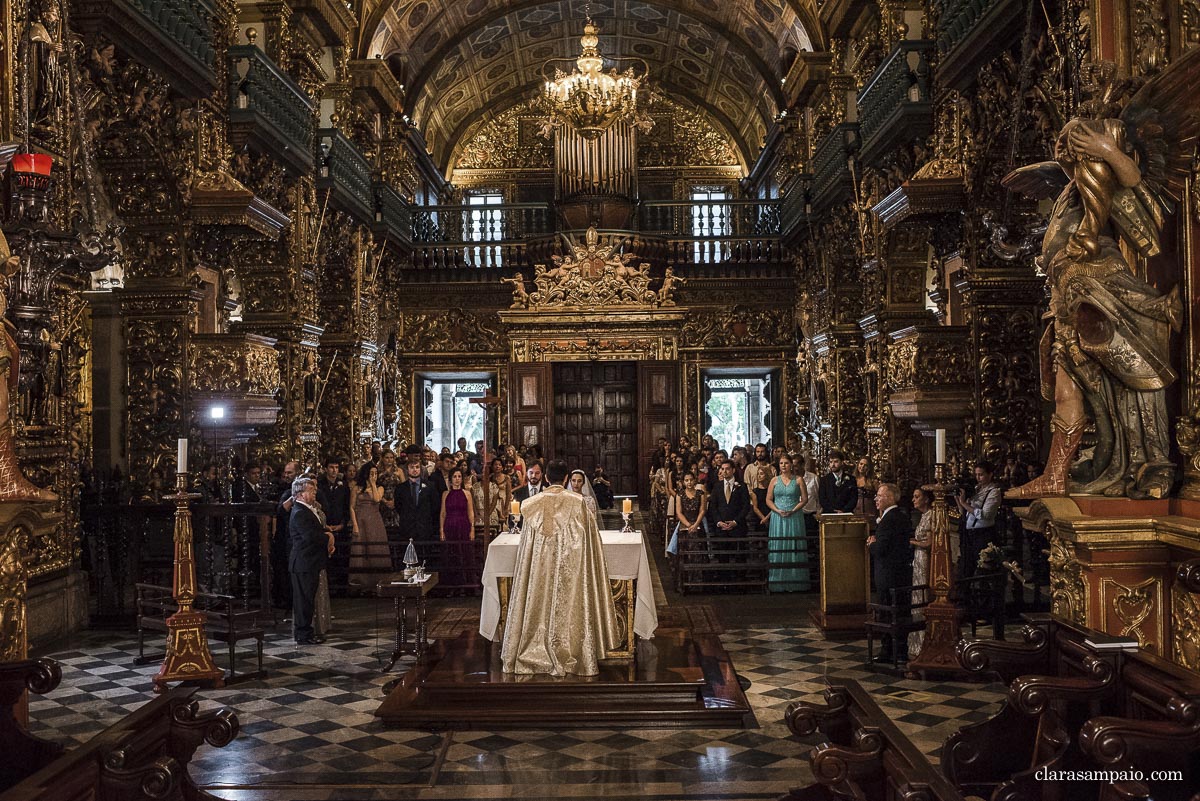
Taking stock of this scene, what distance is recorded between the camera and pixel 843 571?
998 centimetres

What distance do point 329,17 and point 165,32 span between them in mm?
6730

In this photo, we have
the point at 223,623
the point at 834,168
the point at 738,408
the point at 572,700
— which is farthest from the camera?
the point at 738,408

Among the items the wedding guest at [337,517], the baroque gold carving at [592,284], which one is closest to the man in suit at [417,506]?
the wedding guest at [337,517]

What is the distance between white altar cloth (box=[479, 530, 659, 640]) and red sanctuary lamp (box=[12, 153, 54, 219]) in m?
3.92

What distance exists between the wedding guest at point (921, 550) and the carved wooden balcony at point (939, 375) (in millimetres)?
3391

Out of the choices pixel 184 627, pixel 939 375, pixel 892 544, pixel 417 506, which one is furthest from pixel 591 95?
pixel 184 627

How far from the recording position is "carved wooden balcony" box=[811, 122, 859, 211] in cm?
1667

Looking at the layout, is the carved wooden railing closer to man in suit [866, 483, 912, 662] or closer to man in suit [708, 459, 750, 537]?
man in suit [708, 459, 750, 537]

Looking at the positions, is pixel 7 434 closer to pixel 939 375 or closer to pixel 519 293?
pixel 939 375

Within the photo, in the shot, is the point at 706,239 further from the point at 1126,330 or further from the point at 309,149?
the point at 1126,330

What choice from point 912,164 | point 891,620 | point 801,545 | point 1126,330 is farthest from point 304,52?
point 1126,330

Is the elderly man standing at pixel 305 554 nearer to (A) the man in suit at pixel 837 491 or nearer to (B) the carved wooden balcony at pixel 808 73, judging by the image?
(A) the man in suit at pixel 837 491

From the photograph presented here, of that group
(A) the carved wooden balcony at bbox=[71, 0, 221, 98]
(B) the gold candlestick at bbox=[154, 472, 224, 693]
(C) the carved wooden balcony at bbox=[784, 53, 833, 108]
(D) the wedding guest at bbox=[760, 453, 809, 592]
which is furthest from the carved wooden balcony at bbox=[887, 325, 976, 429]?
(C) the carved wooden balcony at bbox=[784, 53, 833, 108]

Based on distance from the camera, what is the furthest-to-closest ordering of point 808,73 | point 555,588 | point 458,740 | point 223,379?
point 808,73 → point 223,379 → point 555,588 → point 458,740
